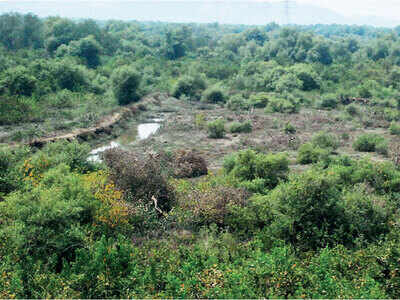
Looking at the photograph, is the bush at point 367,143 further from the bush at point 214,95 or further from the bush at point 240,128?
the bush at point 214,95

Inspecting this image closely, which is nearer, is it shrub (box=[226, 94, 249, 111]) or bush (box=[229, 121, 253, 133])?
bush (box=[229, 121, 253, 133])

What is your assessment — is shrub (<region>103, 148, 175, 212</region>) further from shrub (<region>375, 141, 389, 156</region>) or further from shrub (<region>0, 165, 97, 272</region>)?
shrub (<region>375, 141, 389, 156</region>)

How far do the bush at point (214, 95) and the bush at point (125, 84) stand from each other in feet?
17.1

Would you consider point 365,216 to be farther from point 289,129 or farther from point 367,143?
point 289,129

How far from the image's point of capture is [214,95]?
30344 millimetres

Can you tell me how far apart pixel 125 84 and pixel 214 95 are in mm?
6682

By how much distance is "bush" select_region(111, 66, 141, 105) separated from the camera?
2745cm

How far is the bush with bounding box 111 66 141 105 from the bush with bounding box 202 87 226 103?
522 centimetres

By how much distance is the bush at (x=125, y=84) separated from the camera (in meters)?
27.5

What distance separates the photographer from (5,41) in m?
45.7

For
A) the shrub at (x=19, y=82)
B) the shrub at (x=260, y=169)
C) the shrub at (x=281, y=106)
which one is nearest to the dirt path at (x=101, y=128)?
the shrub at (x=19, y=82)

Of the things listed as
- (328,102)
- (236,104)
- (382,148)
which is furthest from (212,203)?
(328,102)

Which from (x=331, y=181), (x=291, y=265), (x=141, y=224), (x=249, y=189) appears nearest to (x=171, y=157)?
(x=249, y=189)

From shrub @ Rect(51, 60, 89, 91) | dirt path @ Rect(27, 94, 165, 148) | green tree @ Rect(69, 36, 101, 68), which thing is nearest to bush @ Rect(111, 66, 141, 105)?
dirt path @ Rect(27, 94, 165, 148)
